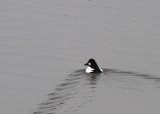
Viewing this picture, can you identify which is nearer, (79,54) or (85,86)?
(85,86)

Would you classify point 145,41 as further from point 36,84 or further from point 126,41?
point 36,84

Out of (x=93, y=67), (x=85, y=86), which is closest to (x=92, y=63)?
(x=93, y=67)

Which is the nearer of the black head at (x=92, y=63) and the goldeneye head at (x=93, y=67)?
the goldeneye head at (x=93, y=67)

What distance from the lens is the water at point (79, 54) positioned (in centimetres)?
2122

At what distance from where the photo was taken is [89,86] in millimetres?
22812

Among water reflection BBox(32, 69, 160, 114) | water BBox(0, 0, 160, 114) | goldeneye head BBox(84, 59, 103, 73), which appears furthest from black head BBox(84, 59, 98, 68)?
water BBox(0, 0, 160, 114)

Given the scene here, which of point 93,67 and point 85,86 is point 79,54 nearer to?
point 93,67

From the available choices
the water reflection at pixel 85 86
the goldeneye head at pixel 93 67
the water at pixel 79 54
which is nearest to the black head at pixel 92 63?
the goldeneye head at pixel 93 67

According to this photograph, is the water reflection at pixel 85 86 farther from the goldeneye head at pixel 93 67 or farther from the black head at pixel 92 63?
the black head at pixel 92 63

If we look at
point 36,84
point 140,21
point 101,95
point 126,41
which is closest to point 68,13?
point 140,21

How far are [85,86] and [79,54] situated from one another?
5.49 metres

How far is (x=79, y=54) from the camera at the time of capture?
28.1 meters

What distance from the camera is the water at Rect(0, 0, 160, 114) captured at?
69.6 feet

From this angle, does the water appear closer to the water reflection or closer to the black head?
the water reflection
